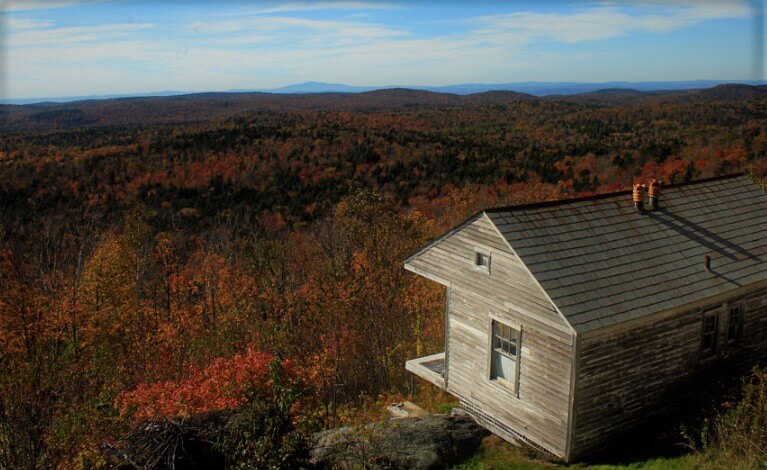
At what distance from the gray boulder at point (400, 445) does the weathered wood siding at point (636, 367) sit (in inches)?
108

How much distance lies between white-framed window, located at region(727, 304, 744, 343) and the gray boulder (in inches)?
242

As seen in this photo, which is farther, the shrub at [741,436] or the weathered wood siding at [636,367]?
the weathered wood siding at [636,367]

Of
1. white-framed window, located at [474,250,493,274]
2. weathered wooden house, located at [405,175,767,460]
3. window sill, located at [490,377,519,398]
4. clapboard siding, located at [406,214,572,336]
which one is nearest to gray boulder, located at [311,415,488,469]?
weathered wooden house, located at [405,175,767,460]

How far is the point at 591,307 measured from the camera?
38.4 feet

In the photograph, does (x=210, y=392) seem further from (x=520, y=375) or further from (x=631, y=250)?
(x=631, y=250)

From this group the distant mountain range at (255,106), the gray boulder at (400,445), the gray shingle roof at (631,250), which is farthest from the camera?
the distant mountain range at (255,106)

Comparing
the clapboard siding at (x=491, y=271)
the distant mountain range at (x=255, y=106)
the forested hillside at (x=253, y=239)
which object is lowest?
the forested hillside at (x=253, y=239)

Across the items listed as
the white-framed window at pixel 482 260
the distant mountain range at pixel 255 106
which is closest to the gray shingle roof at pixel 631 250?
the white-framed window at pixel 482 260

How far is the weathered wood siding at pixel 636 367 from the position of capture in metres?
11.8

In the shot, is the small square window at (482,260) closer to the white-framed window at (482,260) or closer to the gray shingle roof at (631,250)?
the white-framed window at (482,260)

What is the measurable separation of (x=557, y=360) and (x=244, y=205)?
56628 mm

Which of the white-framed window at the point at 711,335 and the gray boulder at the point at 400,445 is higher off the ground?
the white-framed window at the point at 711,335

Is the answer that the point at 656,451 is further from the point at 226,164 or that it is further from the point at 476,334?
the point at 226,164

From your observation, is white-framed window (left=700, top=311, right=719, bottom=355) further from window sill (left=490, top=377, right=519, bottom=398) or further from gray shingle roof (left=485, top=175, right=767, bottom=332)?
window sill (left=490, top=377, right=519, bottom=398)
